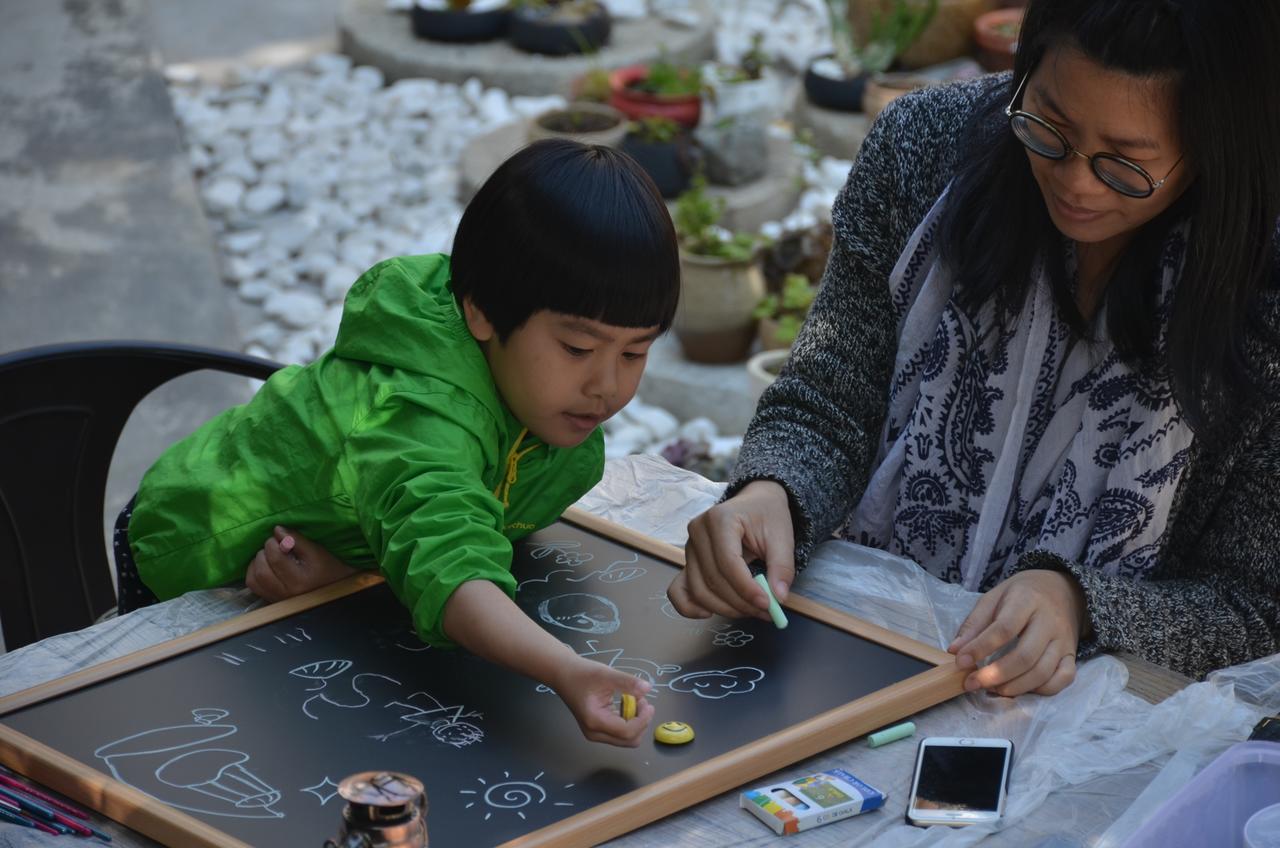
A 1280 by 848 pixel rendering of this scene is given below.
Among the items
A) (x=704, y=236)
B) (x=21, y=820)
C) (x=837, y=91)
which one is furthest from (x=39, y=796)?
(x=837, y=91)

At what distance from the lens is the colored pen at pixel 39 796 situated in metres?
1.33

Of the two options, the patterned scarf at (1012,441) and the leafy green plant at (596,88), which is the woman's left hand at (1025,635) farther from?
the leafy green plant at (596,88)

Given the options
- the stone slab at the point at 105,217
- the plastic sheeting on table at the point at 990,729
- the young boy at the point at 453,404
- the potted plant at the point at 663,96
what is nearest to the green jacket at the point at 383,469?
the young boy at the point at 453,404

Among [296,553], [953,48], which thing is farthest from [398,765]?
[953,48]

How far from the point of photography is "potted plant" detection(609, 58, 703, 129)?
5.76 metres

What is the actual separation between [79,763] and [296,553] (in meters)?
0.39

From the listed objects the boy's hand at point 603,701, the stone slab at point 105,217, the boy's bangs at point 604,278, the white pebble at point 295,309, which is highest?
the boy's bangs at point 604,278

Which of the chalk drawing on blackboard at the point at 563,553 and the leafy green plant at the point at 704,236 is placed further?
the leafy green plant at the point at 704,236

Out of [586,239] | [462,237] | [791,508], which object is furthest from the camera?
[791,508]

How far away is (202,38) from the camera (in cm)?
741

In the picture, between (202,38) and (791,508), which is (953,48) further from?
(791,508)

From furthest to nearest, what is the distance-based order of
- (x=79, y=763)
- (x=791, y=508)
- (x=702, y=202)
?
(x=702, y=202) < (x=791, y=508) < (x=79, y=763)

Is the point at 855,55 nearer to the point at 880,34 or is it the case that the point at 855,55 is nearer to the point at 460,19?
the point at 880,34

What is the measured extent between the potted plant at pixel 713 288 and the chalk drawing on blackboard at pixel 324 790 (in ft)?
10.9
